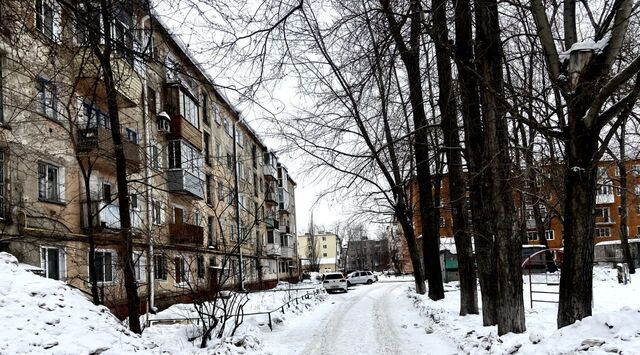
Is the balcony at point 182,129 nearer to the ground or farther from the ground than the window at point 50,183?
farther from the ground

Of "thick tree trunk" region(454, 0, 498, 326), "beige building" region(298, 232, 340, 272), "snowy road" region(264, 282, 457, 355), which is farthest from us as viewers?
"beige building" region(298, 232, 340, 272)

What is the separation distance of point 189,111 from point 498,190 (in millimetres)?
20108

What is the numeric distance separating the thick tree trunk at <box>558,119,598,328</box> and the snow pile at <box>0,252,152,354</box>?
6164 mm

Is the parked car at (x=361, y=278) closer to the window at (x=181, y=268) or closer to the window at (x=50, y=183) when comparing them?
the window at (x=50, y=183)

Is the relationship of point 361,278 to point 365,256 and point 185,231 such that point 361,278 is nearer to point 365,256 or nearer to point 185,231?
point 185,231

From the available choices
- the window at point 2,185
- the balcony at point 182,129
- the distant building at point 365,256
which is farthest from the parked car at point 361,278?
the distant building at point 365,256

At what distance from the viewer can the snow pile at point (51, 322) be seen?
6336 mm

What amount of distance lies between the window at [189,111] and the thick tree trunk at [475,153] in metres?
17.0

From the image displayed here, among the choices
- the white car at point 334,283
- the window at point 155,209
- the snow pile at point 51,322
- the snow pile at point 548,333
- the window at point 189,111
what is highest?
the window at point 189,111

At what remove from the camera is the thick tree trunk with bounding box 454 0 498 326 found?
9688mm

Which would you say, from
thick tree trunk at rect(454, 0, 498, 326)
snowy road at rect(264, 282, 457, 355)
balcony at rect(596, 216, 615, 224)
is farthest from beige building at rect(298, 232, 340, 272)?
thick tree trunk at rect(454, 0, 498, 326)

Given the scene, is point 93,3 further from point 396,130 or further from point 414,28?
point 396,130

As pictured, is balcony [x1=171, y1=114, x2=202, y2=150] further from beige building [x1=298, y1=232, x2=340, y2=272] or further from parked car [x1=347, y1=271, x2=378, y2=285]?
beige building [x1=298, y1=232, x2=340, y2=272]

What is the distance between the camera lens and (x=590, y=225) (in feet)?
24.5
